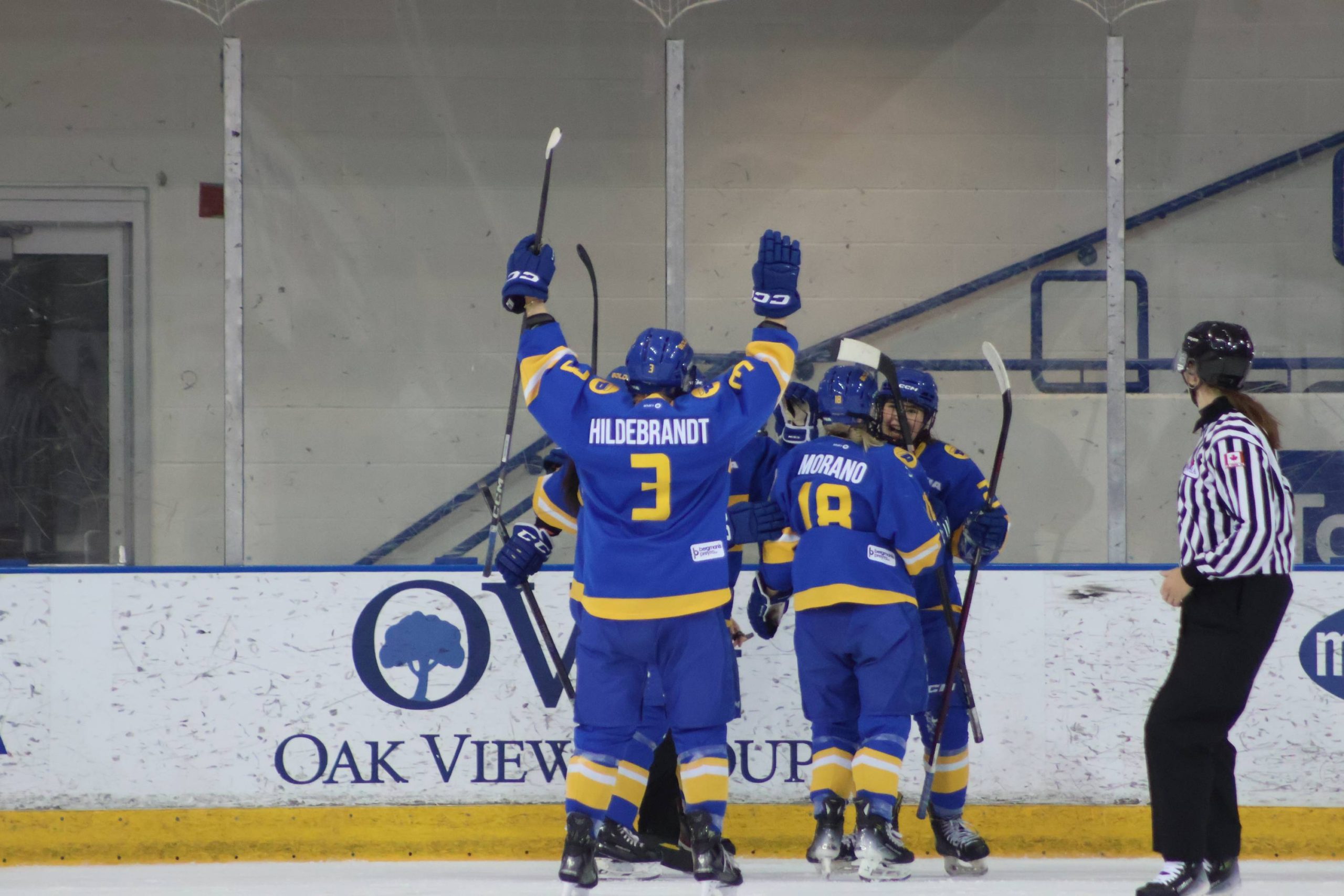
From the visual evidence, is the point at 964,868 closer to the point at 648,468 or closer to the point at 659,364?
the point at 648,468

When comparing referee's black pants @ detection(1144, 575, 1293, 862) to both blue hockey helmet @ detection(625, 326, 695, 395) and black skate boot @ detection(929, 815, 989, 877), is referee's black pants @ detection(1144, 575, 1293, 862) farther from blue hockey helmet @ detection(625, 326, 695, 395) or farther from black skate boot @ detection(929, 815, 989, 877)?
blue hockey helmet @ detection(625, 326, 695, 395)

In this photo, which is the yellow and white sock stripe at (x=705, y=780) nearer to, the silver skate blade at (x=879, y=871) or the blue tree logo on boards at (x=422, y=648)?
the silver skate blade at (x=879, y=871)

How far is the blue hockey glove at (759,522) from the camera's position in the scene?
10.8 feet

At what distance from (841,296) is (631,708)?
2479 millimetres

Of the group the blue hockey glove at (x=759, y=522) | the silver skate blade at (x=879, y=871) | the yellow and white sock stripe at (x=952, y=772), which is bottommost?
the silver skate blade at (x=879, y=871)

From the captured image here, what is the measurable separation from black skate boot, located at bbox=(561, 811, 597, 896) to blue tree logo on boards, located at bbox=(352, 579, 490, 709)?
33.1 inches

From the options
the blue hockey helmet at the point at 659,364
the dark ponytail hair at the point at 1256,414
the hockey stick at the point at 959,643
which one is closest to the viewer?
the dark ponytail hair at the point at 1256,414

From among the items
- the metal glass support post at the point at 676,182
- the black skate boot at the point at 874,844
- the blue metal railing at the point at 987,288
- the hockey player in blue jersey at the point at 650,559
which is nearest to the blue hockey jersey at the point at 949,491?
the black skate boot at the point at 874,844

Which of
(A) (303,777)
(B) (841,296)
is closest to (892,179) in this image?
(B) (841,296)

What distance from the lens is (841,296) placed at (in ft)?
16.5

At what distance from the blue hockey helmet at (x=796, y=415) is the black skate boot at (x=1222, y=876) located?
1371 millimetres

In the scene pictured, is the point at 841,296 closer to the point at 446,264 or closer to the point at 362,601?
the point at 446,264

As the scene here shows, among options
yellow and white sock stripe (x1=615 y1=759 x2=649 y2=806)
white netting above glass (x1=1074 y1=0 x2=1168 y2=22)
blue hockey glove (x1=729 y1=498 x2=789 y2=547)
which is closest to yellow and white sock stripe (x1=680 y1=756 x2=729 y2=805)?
yellow and white sock stripe (x1=615 y1=759 x2=649 y2=806)

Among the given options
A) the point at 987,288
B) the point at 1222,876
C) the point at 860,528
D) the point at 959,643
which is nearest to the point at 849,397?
the point at 860,528
